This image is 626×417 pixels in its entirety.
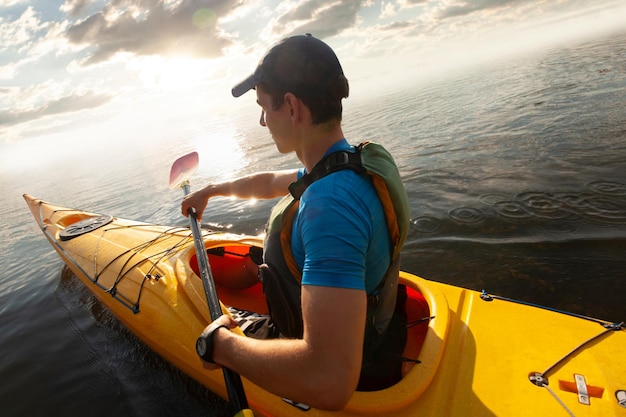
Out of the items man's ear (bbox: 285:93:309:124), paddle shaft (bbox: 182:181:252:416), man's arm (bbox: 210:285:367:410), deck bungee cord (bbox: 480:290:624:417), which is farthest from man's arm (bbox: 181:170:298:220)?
deck bungee cord (bbox: 480:290:624:417)

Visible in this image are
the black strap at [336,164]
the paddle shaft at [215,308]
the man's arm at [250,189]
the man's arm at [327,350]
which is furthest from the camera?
the man's arm at [250,189]

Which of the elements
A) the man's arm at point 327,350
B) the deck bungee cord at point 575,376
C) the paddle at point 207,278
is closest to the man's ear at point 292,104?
the man's arm at point 327,350

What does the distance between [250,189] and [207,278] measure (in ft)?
3.57

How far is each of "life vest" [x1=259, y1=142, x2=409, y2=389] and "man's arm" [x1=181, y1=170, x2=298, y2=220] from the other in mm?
1331

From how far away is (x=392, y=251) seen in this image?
1.64m

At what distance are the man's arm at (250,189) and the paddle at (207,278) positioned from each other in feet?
0.39

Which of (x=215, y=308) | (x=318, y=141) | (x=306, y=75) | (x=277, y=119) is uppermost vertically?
(x=306, y=75)

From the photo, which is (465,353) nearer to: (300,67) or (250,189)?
(300,67)

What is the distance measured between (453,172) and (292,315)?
27.8ft

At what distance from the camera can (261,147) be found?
70.4 feet

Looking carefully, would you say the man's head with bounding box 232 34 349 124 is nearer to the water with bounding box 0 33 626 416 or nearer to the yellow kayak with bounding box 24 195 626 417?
the yellow kayak with bounding box 24 195 626 417

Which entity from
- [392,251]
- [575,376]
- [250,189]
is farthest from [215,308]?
[575,376]

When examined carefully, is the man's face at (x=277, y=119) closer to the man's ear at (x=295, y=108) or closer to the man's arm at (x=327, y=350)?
the man's ear at (x=295, y=108)

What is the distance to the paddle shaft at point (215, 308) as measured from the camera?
185 centimetres
